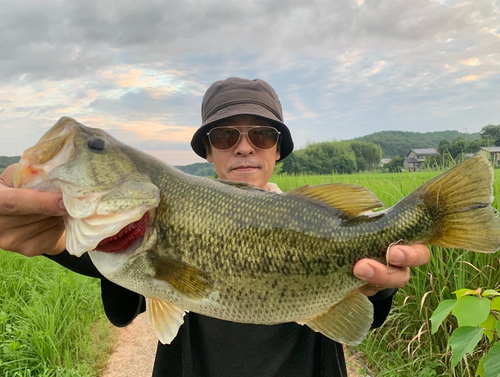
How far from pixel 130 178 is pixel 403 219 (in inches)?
55.2

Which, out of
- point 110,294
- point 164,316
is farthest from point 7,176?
point 164,316

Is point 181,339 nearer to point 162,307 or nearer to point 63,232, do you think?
point 162,307

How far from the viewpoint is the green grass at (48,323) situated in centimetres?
429

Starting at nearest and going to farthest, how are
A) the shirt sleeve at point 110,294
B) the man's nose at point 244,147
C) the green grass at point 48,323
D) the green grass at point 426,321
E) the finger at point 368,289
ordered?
the finger at point 368,289
the shirt sleeve at point 110,294
the man's nose at point 244,147
the green grass at point 426,321
the green grass at point 48,323

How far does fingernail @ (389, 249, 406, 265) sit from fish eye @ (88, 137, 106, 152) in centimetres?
153

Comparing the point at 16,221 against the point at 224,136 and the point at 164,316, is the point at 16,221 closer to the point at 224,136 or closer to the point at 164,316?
the point at 164,316

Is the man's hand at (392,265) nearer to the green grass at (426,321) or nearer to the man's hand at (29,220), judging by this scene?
the man's hand at (29,220)

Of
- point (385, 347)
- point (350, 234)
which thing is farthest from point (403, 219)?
point (385, 347)

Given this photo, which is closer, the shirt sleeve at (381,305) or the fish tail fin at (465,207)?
the fish tail fin at (465,207)

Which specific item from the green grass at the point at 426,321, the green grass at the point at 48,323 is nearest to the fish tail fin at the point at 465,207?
the green grass at the point at 426,321

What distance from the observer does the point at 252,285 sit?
5.65 feet

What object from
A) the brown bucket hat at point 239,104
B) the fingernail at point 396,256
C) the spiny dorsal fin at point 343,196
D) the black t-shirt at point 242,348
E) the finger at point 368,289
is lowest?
the black t-shirt at point 242,348

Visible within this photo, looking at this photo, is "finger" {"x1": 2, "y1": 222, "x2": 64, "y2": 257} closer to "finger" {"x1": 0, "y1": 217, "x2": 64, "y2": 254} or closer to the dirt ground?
"finger" {"x1": 0, "y1": 217, "x2": 64, "y2": 254}

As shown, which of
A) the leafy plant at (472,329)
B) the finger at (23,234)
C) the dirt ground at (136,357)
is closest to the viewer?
the leafy plant at (472,329)
